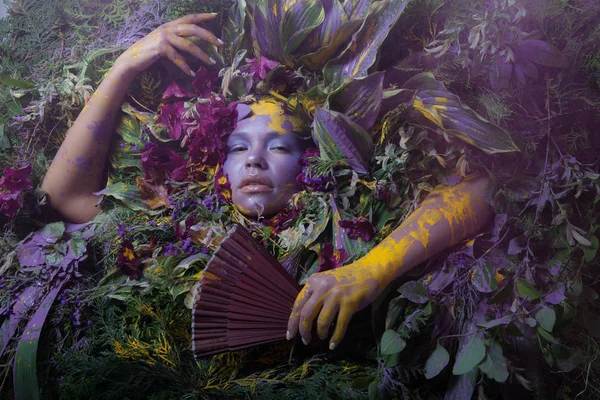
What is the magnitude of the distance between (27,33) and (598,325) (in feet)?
4.38

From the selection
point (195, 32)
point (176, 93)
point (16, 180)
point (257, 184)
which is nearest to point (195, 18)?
point (195, 32)

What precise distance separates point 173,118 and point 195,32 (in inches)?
7.2

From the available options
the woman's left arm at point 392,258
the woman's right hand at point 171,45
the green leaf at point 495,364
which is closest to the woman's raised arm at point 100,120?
the woman's right hand at point 171,45

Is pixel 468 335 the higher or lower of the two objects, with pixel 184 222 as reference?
lower

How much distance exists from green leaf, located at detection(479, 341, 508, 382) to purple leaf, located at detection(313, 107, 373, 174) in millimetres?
389

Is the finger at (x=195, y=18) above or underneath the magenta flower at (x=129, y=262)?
above

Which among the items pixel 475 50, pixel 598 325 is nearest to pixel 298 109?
pixel 475 50

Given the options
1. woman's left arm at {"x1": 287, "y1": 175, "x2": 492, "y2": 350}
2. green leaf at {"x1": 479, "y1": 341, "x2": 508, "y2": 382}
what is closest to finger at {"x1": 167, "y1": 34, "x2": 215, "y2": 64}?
woman's left arm at {"x1": 287, "y1": 175, "x2": 492, "y2": 350}

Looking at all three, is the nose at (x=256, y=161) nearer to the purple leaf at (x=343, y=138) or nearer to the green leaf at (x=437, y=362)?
the purple leaf at (x=343, y=138)

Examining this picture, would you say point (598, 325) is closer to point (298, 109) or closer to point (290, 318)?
point (290, 318)

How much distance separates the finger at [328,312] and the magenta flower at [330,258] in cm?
11

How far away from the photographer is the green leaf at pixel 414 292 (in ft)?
3.37

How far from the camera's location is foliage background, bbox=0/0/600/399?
3.39ft

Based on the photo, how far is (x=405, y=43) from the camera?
1.23m
